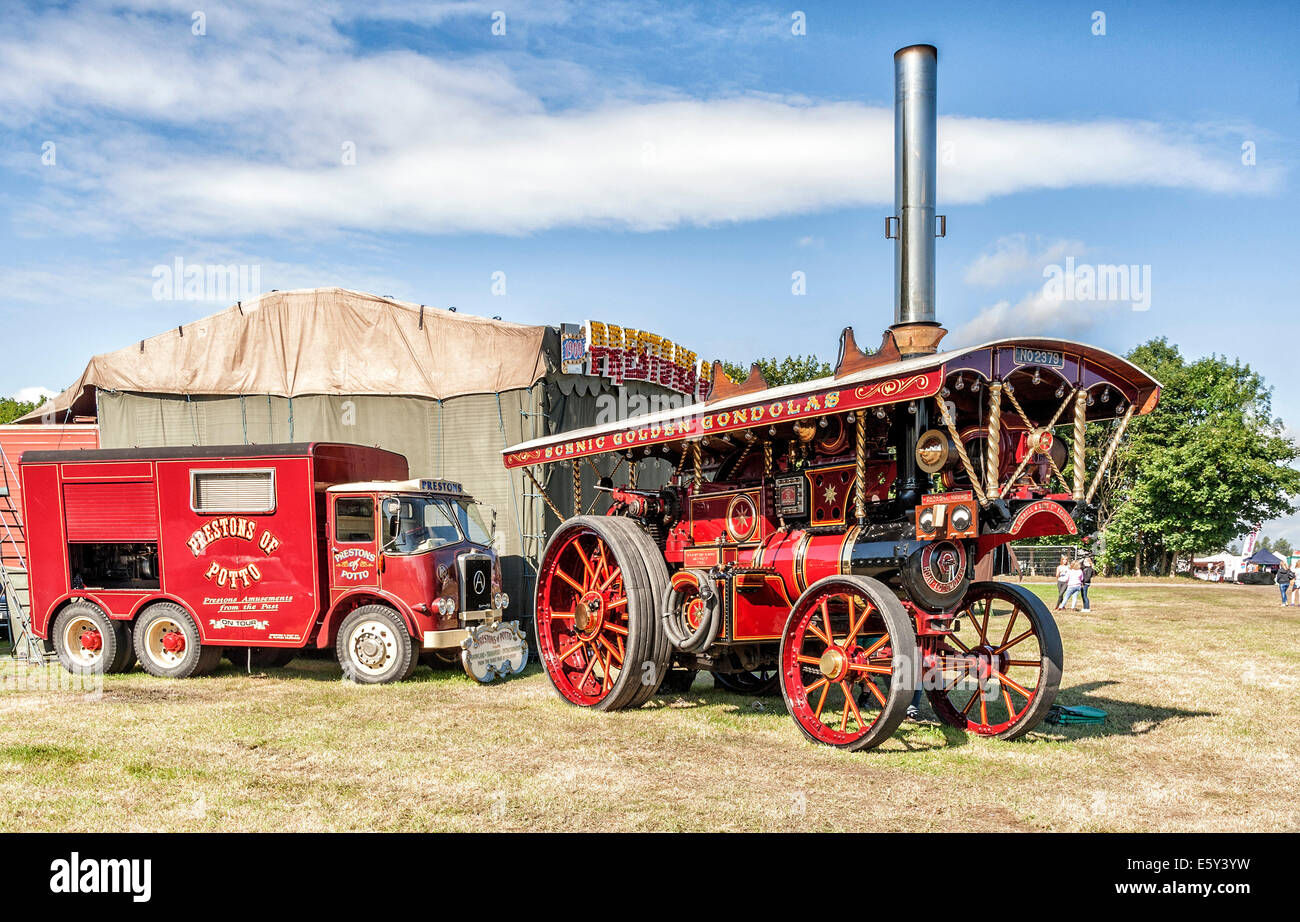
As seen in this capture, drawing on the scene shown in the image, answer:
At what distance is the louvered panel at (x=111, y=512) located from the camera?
39.1 ft

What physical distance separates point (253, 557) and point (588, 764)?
585 cm

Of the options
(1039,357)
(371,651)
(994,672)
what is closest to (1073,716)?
(994,672)

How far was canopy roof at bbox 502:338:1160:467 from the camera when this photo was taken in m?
7.01

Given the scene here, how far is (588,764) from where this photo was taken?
7.41 m

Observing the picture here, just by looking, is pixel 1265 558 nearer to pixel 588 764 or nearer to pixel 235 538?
pixel 235 538

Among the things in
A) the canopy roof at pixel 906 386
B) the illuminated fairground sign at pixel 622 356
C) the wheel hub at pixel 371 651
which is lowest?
the wheel hub at pixel 371 651

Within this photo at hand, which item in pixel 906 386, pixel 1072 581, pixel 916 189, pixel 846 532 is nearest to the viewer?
pixel 906 386

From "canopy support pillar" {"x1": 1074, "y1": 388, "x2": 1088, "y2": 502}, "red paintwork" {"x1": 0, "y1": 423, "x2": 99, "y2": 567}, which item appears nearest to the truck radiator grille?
"canopy support pillar" {"x1": 1074, "y1": 388, "x2": 1088, "y2": 502}

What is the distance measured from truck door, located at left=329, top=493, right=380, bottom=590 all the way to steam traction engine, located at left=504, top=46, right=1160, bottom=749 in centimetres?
224

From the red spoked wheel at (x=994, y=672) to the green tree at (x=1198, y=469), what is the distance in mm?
38327

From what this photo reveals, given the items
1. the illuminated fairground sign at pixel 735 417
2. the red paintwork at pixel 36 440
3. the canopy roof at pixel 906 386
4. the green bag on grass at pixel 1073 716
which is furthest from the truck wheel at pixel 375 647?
the red paintwork at pixel 36 440

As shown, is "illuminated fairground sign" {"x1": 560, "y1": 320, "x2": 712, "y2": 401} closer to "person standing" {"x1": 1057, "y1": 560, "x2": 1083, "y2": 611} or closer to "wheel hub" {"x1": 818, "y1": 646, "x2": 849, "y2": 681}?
"wheel hub" {"x1": 818, "y1": 646, "x2": 849, "y2": 681}

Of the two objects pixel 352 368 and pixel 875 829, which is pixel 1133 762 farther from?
pixel 352 368

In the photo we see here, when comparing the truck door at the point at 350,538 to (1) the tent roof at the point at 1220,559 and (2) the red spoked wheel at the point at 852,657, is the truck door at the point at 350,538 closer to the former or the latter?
(2) the red spoked wheel at the point at 852,657
